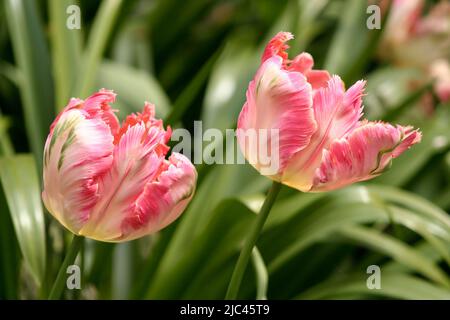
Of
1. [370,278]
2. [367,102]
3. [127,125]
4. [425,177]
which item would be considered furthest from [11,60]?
[127,125]

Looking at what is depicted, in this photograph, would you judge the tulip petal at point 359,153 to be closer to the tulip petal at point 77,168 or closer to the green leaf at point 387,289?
the tulip petal at point 77,168

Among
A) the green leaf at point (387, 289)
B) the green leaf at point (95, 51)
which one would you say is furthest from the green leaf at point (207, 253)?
the green leaf at point (95, 51)

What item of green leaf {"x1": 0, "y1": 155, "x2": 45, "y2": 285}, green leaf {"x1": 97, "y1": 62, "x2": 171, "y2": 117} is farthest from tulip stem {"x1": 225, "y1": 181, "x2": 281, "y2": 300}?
green leaf {"x1": 97, "y1": 62, "x2": 171, "y2": 117}

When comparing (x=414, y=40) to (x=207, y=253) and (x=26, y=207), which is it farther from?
(x=26, y=207)

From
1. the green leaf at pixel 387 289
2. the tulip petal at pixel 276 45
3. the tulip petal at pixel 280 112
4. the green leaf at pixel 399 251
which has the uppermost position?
the tulip petal at pixel 276 45

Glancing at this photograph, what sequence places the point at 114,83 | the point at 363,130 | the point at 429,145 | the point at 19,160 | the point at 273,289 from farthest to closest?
the point at 114,83, the point at 429,145, the point at 273,289, the point at 19,160, the point at 363,130

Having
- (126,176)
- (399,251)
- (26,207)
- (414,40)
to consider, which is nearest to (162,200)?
(126,176)
